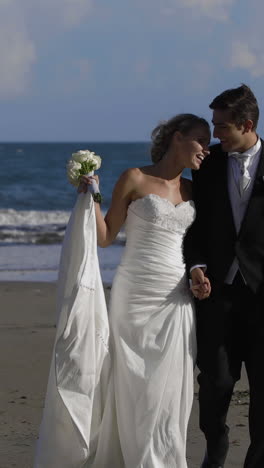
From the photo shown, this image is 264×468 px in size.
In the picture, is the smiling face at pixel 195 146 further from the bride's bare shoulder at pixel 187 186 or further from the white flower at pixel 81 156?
the white flower at pixel 81 156

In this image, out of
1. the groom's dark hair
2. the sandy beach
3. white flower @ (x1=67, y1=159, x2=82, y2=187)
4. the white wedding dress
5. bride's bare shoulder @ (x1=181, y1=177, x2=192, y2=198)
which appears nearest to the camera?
the groom's dark hair

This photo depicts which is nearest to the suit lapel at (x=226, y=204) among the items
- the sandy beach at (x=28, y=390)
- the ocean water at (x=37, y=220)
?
the ocean water at (x=37, y=220)

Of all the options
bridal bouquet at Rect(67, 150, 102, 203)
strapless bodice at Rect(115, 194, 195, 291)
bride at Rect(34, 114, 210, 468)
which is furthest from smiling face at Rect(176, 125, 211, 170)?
bridal bouquet at Rect(67, 150, 102, 203)

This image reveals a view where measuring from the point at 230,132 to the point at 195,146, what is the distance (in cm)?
21

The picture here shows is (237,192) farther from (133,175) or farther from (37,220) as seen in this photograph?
(37,220)

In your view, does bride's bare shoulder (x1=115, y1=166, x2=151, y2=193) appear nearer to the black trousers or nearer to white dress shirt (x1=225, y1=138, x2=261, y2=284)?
white dress shirt (x1=225, y1=138, x2=261, y2=284)

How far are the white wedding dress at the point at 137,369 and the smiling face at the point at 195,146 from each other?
250 mm

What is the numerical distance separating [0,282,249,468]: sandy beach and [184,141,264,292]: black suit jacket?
4.34ft

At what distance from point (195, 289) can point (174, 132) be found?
2.81 ft

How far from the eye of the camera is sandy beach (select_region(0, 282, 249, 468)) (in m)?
5.78

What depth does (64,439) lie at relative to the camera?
16.3 ft

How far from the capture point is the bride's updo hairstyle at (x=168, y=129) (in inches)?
198

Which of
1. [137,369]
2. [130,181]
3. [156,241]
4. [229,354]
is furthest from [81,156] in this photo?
[229,354]

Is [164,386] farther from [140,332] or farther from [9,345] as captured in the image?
[9,345]
